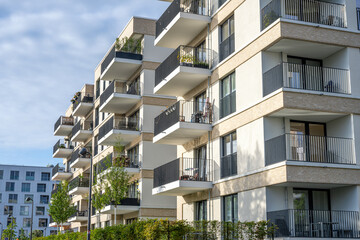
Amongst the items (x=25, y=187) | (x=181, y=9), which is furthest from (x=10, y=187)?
(x=181, y=9)

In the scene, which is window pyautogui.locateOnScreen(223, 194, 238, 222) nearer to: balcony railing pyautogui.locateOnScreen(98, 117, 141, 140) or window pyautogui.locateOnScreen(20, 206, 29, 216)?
balcony railing pyautogui.locateOnScreen(98, 117, 141, 140)

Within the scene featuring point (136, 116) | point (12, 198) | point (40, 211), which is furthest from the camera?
point (40, 211)

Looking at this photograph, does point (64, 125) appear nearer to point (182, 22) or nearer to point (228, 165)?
point (182, 22)

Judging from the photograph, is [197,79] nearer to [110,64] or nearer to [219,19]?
[219,19]

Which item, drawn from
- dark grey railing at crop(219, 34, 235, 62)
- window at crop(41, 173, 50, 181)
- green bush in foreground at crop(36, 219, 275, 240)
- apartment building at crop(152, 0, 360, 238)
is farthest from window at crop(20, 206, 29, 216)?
dark grey railing at crop(219, 34, 235, 62)

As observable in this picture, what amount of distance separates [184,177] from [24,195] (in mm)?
93272

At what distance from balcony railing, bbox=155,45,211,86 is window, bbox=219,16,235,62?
1.29 meters

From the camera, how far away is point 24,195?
368 feet

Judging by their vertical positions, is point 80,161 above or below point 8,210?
above

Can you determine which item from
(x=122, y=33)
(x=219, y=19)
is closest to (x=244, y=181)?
(x=219, y=19)

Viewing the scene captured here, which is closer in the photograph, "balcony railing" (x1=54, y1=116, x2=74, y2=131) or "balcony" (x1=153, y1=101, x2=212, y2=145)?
"balcony" (x1=153, y1=101, x2=212, y2=145)

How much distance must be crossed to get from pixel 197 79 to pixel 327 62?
7156 millimetres

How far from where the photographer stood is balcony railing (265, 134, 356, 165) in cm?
2061

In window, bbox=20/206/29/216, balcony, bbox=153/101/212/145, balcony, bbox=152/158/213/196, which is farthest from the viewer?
A: window, bbox=20/206/29/216
